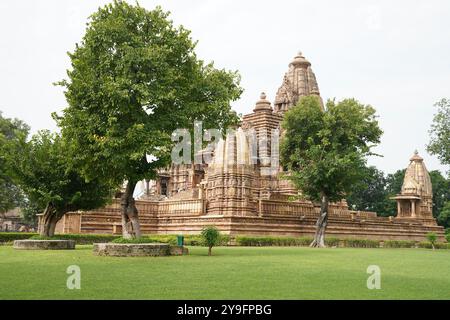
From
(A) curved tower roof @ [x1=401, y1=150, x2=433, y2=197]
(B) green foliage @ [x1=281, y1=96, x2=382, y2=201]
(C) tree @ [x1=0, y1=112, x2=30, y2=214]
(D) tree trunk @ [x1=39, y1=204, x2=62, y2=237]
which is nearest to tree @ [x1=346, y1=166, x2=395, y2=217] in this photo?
(A) curved tower roof @ [x1=401, y1=150, x2=433, y2=197]

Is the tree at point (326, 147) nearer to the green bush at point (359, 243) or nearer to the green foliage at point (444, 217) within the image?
the green bush at point (359, 243)

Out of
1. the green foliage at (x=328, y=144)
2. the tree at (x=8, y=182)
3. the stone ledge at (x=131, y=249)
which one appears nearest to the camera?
the stone ledge at (x=131, y=249)

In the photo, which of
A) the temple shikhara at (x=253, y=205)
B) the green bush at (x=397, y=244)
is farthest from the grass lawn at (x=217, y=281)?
the green bush at (x=397, y=244)

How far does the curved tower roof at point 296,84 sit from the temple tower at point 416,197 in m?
14.4

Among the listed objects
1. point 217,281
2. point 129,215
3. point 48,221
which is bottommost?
point 217,281

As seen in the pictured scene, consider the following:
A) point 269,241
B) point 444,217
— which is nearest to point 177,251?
point 269,241

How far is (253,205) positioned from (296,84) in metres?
21.4

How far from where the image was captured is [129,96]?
1923 cm

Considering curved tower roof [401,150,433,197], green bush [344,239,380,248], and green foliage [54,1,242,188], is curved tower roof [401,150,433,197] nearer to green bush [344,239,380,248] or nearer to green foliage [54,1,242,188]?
green bush [344,239,380,248]

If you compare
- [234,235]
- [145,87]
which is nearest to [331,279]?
[145,87]

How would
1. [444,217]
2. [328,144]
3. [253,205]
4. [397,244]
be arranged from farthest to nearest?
[444,217] < [397,244] < [328,144] < [253,205]

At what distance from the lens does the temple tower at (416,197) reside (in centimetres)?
5600

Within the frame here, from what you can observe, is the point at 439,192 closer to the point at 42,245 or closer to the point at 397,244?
the point at 397,244
